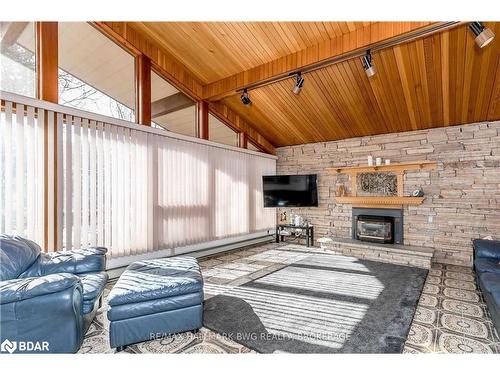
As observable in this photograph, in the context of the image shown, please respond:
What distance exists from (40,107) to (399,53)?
4.61m

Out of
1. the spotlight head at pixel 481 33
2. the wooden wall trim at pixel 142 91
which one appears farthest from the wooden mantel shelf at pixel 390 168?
the wooden wall trim at pixel 142 91

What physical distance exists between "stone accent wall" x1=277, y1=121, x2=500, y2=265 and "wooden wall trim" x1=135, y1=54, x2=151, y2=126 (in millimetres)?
4341

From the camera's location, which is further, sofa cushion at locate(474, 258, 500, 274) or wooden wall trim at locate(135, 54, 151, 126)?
wooden wall trim at locate(135, 54, 151, 126)

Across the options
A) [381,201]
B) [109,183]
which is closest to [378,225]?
[381,201]

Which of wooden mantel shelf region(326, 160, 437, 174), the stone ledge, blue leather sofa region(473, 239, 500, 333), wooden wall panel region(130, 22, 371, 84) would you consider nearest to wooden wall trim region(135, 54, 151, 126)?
wooden wall panel region(130, 22, 371, 84)

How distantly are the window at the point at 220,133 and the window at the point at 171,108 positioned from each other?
1.34ft

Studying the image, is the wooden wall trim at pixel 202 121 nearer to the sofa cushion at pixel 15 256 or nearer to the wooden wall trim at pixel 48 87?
the wooden wall trim at pixel 48 87

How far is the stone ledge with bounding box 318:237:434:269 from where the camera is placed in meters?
4.45

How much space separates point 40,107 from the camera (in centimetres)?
309

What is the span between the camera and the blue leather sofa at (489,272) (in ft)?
7.34

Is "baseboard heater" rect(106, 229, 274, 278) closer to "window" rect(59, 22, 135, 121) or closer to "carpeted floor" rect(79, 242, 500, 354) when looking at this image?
"carpeted floor" rect(79, 242, 500, 354)

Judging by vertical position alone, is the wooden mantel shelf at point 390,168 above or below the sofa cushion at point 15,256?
above

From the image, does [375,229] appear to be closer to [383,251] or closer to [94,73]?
[383,251]
